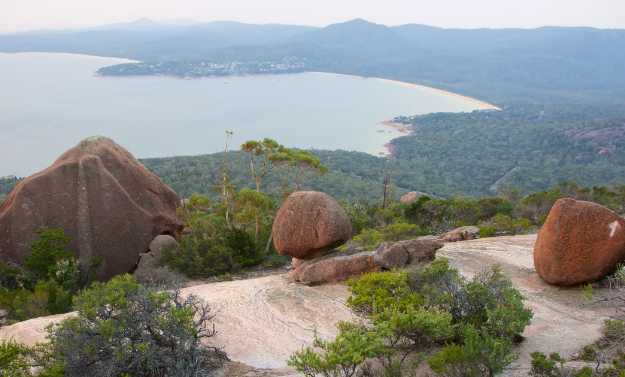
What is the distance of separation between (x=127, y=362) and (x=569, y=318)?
7.51 m

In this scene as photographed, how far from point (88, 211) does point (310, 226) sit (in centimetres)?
787

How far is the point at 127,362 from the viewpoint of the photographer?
7562mm

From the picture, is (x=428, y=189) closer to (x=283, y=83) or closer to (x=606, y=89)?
(x=283, y=83)

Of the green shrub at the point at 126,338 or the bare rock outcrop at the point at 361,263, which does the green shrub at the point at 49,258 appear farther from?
the green shrub at the point at 126,338

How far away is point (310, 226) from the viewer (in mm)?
13156

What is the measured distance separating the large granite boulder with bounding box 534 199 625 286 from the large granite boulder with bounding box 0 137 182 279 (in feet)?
39.6

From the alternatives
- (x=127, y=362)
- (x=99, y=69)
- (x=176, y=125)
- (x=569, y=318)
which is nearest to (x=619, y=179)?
(x=569, y=318)

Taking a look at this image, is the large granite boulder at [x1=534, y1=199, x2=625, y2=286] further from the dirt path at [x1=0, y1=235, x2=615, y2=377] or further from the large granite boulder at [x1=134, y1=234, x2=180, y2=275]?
the large granite boulder at [x1=134, y1=234, x2=180, y2=275]

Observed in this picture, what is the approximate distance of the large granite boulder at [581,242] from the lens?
11.0 m

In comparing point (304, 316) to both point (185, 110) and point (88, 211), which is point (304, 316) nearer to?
point (88, 211)

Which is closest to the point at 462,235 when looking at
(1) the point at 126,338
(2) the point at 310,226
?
(2) the point at 310,226

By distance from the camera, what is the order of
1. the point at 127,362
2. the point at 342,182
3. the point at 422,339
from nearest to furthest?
the point at 127,362
the point at 422,339
the point at 342,182

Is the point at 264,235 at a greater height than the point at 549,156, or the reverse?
the point at 264,235

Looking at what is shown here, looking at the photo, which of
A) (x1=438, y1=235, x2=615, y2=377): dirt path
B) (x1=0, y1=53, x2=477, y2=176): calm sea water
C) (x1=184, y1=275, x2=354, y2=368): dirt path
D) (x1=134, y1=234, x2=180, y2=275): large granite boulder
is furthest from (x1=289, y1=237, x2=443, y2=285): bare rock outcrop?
(x1=0, y1=53, x2=477, y2=176): calm sea water
